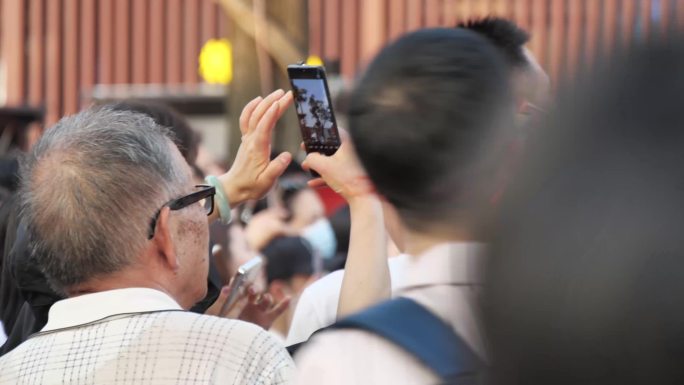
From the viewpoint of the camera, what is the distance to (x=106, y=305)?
1.86m

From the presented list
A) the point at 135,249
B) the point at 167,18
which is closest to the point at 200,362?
the point at 135,249

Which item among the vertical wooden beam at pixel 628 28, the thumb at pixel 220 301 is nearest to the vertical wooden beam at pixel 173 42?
the thumb at pixel 220 301

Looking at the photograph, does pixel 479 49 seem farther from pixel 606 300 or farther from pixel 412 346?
pixel 606 300

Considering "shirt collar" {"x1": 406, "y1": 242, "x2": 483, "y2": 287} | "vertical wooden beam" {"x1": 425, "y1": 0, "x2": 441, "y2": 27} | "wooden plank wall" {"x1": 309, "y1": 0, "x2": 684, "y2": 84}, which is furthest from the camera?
"vertical wooden beam" {"x1": 425, "y1": 0, "x2": 441, "y2": 27}

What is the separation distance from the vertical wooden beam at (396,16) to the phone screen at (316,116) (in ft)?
38.6

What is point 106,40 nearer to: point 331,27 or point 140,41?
point 140,41

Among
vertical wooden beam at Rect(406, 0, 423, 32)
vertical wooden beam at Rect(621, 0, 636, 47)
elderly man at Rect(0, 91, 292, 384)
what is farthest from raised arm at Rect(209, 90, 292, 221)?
vertical wooden beam at Rect(406, 0, 423, 32)

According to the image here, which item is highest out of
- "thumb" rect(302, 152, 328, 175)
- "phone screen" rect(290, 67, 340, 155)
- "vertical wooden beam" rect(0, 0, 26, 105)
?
"phone screen" rect(290, 67, 340, 155)

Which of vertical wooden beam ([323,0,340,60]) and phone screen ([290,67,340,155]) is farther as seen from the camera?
vertical wooden beam ([323,0,340,60])

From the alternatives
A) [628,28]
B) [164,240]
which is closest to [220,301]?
[164,240]

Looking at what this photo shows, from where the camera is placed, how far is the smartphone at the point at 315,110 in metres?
2.22

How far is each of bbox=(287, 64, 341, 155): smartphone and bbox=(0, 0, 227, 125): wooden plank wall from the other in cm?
1230

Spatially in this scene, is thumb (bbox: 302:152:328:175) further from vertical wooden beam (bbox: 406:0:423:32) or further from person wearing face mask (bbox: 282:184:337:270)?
vertical wooden beam (bbox: 406:0:423:32)

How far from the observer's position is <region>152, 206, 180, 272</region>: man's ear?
1.95 metres
